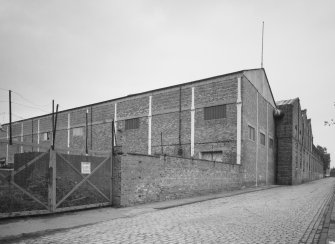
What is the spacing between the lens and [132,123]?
89.8 ft

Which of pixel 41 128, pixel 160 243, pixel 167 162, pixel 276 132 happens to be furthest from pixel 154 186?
pixel 41 128

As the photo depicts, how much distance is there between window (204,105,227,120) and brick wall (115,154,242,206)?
394 centimetres

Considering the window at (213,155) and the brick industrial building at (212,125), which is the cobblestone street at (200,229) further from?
A: the window at (213,155)

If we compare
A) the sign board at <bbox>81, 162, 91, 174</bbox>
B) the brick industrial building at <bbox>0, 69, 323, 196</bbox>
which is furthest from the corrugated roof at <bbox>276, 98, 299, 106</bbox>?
the sign board at <bbox>81, 162, 91, 174</bbox>

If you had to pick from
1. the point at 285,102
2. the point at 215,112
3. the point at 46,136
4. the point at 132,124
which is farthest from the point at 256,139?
the point at 46,136

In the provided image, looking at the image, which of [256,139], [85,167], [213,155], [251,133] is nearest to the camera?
[85,167]

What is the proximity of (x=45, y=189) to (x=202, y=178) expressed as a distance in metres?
9.31

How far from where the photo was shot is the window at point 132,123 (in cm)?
2689

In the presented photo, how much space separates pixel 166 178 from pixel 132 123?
13862mm

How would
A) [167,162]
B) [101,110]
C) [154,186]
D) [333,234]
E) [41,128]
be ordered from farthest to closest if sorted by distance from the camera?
[41,128] < [101,110] < [167,162] < [154,186] < [333,234]

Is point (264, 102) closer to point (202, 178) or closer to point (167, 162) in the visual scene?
point (202, 178)

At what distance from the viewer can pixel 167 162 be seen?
14.2m

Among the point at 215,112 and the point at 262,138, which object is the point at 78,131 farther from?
the point at 262,138

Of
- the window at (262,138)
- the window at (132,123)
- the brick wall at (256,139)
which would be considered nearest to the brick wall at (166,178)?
the brick wall at (256,139)
